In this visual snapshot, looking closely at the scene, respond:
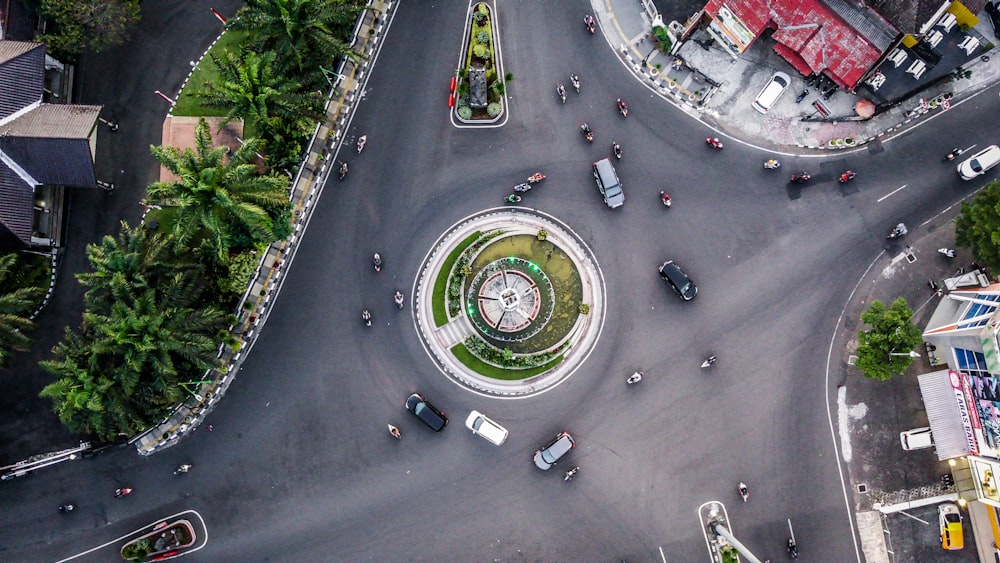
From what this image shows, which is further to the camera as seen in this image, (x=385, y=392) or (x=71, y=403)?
(x=385, y=392)

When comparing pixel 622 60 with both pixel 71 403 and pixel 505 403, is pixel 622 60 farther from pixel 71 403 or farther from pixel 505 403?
pixel 71 403

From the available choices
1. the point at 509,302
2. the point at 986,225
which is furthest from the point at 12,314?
the point at 986,225

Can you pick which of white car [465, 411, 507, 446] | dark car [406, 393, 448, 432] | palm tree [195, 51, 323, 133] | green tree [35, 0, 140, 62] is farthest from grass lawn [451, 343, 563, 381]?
green tree [35, 0, 140, 62]

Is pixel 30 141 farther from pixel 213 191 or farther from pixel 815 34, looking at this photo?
pixel 815 34

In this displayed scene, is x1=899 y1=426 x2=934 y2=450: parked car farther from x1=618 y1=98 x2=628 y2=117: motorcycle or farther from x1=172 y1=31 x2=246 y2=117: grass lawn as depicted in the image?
x1=172 y1=31 x2=246 y2=117: grass lawn

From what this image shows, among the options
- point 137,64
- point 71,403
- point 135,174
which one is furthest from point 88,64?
point 71,403
